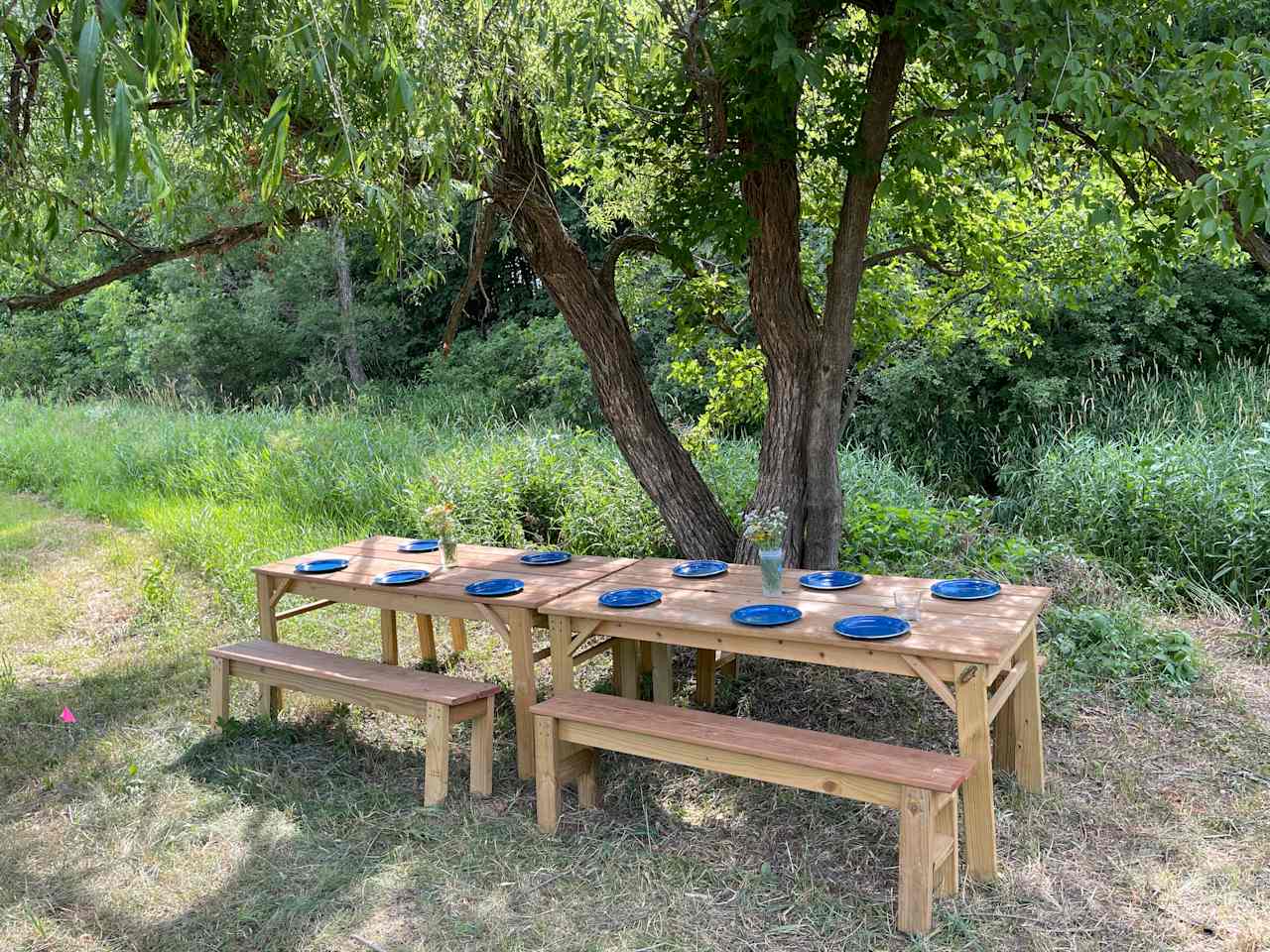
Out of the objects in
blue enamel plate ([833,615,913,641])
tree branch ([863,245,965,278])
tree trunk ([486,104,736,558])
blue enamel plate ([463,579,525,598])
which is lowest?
blue enamel plate ([833,615,913,641])

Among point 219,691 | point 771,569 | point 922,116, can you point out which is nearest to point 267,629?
point 219,691

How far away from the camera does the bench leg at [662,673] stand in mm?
3885

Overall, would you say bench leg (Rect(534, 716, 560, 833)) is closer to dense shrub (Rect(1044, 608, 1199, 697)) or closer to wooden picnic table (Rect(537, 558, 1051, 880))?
wooden picnic table (Rect(537, 558, 1051, 880))

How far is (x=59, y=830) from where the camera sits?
11.0 feet

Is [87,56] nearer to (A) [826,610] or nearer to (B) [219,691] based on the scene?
(A) [826,610]

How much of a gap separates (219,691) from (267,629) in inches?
14.5

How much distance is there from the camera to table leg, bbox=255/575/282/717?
4.20 meters

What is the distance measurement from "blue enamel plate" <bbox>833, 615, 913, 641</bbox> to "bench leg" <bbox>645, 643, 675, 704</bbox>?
3.56ft

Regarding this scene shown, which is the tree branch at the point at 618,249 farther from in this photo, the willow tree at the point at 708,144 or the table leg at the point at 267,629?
the table leg at the point at 267,629

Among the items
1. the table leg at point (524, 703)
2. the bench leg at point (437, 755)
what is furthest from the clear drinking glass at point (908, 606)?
the bench leg at point (437, 755)

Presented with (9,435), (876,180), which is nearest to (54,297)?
(876,180)

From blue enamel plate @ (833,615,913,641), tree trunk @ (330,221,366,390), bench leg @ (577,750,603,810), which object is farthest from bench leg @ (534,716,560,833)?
tree trunk @ (330,221,366,390)

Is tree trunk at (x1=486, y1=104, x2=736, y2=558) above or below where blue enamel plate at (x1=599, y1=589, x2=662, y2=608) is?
above

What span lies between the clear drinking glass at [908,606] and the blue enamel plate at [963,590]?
10cm
